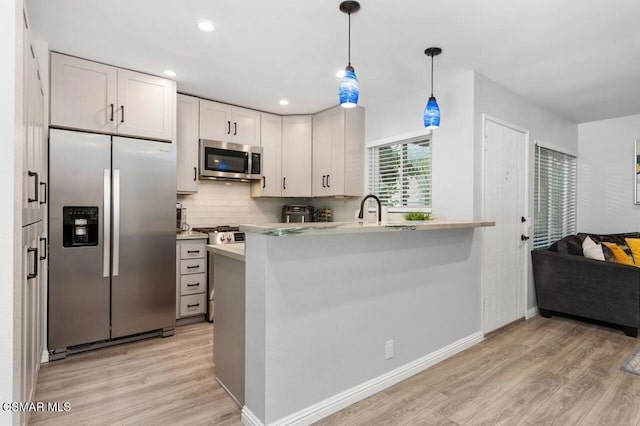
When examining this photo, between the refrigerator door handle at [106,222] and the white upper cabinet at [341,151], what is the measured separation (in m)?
2.39

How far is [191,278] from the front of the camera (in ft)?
12.0

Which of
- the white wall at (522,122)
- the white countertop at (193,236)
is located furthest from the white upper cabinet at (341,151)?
the white countertop at (193,236)

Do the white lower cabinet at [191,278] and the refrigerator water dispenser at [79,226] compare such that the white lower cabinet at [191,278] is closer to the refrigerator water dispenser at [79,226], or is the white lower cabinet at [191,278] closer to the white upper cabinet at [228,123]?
the refrigerator water dispenser at [79,226]

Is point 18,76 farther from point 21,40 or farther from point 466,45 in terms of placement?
point 466,45

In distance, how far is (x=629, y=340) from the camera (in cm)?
324

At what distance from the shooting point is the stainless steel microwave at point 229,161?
3.89 meters

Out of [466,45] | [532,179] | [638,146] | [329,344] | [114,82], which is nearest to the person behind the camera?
[329,344]

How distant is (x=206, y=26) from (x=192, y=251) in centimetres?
218

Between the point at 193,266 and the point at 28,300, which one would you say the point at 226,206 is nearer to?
the point at 193,266

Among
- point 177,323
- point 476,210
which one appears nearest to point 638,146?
point 476,210

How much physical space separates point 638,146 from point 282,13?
488 centimetres

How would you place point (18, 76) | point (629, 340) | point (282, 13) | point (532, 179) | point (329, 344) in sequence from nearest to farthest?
point (18, 76) → point (329, 344) → point (282, 13) → point (629, 340) → point (532, 179)

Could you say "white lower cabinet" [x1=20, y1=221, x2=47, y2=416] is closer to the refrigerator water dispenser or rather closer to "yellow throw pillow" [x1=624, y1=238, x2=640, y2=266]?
the refrigerator water dispenser

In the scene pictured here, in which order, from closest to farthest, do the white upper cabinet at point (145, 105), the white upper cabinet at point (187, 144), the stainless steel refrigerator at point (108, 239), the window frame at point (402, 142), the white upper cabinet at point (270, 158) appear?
1. the stainless steel refrigerator at point (108, 239)
2. the white upper cabinet at point (145, 105)
3. the window frame at point (402, 142)
4. the white upper cabinet at point (187, 144)
5. the white upper cabinet at point (270, 158)
